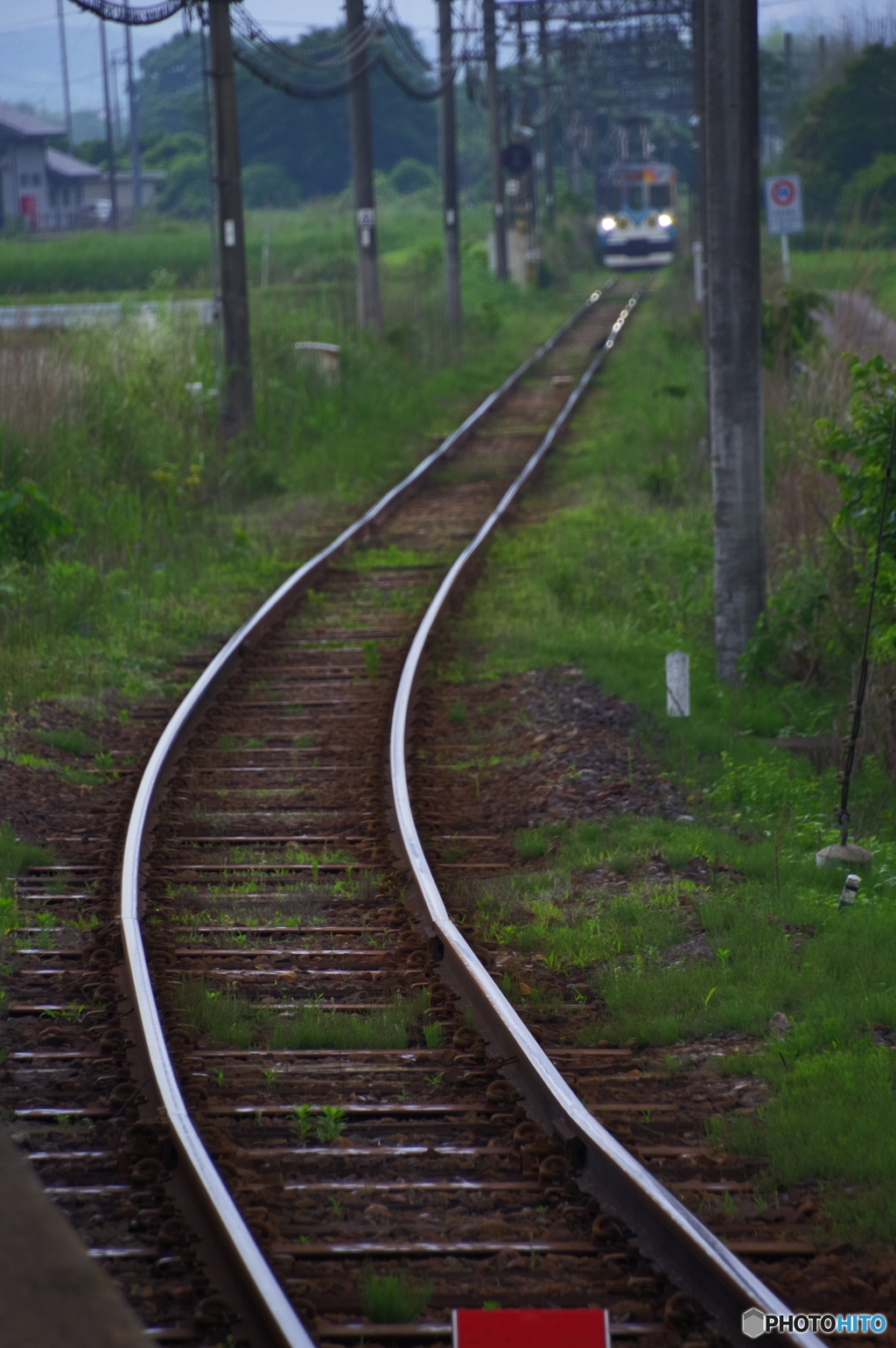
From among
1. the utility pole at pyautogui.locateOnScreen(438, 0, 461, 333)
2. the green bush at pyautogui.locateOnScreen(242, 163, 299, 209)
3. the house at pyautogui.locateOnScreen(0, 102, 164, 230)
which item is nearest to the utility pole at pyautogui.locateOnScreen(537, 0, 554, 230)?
the utility pole at pyautogui.locateOnScreen(438, 0, 461, 333)

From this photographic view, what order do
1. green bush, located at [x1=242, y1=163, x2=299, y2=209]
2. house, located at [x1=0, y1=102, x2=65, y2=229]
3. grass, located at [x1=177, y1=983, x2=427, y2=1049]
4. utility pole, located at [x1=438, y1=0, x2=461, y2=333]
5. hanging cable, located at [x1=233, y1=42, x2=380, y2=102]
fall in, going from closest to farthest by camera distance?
grass, located at [x1=177, y1=983, x2=427, y2=1049] < hanging cable, located at [x1=233, y1=42, x2=380, y2=102] < utility pole, located at [x1=438, y1=0, x2=461, y2=333] < house, located at [x1=0, y1=102, x2=65, y2=229] < green bush, located at [x1=242, y1=163, x2=299, y2=209]

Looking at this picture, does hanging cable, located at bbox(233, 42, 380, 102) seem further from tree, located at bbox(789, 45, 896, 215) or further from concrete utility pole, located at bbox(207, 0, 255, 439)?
tree, located at bbox(789, 45, 896, 215)

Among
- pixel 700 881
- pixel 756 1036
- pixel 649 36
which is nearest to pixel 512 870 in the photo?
pixel 700 881

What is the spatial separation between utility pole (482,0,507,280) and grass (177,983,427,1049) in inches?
1365

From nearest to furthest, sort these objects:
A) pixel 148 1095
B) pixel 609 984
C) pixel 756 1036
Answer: pixel 148 1095 → pixel 756 1036 → pixel 609 984

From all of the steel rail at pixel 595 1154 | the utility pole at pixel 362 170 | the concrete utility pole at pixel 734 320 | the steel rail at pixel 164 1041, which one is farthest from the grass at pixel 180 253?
the steel rail at pixel 595 1154

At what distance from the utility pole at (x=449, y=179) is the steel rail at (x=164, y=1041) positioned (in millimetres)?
20984

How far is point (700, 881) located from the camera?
654 centimetres

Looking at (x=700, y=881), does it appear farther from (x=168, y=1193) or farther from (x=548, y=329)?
(x=548, y=329)

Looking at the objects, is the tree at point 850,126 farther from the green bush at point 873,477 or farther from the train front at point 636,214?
the green bush at point 873,477

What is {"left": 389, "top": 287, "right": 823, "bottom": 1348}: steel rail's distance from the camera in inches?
138

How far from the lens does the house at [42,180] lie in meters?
74.0

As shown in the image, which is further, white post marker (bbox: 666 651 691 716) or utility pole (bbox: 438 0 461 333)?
utility pole (bbox: 438 0 461 333)

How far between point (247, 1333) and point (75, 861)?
3.78 m
